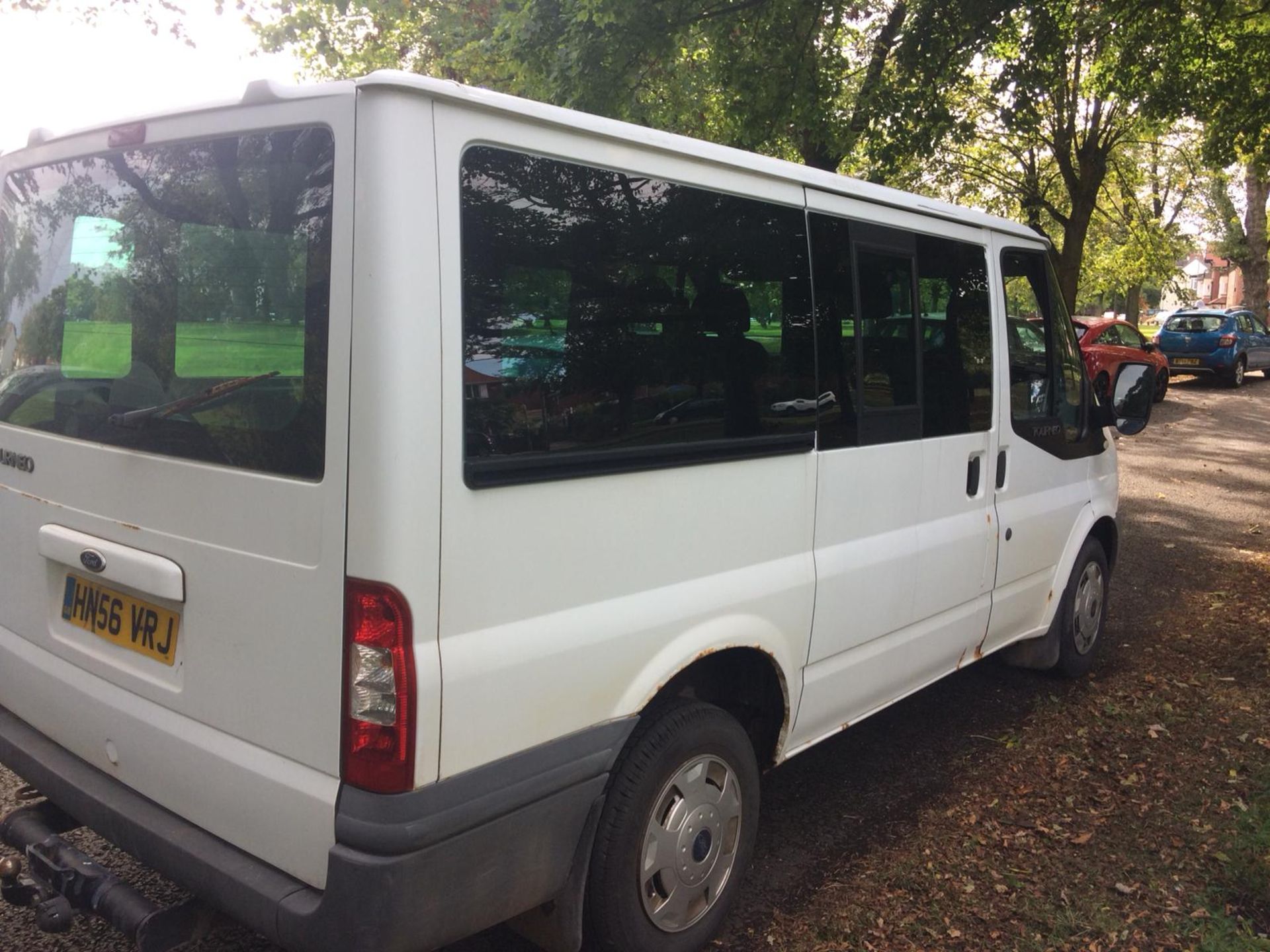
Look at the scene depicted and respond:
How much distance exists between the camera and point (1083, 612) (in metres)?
5.16

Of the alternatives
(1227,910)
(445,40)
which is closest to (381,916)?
(1227,910)

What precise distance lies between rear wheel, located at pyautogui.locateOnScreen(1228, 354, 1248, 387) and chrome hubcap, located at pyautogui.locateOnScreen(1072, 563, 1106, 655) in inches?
810

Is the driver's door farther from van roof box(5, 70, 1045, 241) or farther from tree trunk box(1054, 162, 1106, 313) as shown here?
tree trunk box(1054, 162, 1106, 313)

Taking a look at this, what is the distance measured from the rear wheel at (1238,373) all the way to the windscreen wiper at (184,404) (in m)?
24.7

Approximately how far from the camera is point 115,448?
2.59 metres

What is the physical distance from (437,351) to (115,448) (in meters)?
1.00

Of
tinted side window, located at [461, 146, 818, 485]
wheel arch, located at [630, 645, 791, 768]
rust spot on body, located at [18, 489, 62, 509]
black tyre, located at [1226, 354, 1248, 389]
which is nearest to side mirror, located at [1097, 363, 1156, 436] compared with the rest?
tinted side window, located at [461, 146, 818, 485]

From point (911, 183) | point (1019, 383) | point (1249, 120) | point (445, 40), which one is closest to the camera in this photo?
point (1019, 383)

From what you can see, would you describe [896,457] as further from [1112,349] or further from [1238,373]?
[1238,373]

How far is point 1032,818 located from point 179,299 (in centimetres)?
334

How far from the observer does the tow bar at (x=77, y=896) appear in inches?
90.2

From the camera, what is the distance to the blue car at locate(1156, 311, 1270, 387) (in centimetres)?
2258

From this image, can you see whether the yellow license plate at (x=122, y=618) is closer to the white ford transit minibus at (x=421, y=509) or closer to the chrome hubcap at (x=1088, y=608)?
the white ford transit minibus at (x=421, y=509)

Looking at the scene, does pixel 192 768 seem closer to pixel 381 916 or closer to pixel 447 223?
pixel 381 916
